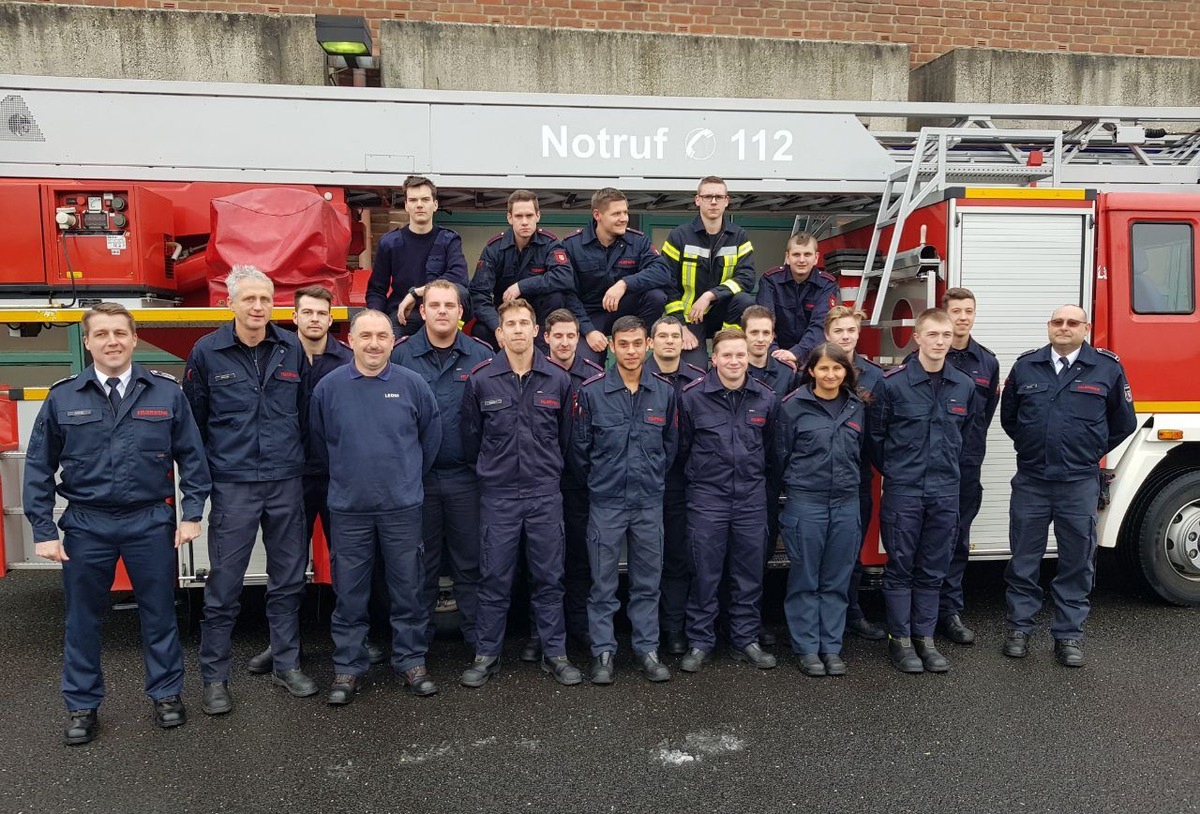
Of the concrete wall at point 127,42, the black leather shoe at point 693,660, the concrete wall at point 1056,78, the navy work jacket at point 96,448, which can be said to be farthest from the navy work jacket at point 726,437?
the concrete wall at point 1056,78

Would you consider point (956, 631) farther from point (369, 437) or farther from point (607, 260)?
point (369, 437)

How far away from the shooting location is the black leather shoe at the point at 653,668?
14.4 feet

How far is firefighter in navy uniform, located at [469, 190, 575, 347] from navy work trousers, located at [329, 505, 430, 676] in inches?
57.5

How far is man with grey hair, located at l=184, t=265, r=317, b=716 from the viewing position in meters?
4.08

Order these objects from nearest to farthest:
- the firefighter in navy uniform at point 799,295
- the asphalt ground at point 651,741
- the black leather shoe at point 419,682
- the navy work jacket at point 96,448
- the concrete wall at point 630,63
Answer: the asphalt ground at point 651,741
the navy work jacket at point 96,448
the black leather shoe at point 419,682
the firefighter in navy uniform at point 799,295
the concrete wall at point 630,63

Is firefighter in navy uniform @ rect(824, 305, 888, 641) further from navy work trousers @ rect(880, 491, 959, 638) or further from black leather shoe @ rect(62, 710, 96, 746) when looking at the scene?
black leather shoe @ rect(62, 710, 96, 746)

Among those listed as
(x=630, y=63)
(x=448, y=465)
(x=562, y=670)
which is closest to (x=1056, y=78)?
(x=630, y=63)

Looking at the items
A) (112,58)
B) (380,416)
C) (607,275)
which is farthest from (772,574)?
(112,58)

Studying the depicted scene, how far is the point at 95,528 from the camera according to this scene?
373 centimetres

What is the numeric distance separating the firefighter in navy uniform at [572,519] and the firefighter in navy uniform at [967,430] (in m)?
1.95

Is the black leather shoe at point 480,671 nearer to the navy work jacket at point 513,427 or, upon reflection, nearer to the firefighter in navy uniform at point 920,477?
the navy work jacket at point 513,427

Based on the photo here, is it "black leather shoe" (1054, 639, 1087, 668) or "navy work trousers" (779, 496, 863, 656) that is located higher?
"navy work trousers" (779, 496, 863, 656)

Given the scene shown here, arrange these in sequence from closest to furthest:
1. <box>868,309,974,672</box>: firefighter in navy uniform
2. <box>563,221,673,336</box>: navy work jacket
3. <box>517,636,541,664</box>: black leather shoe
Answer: <box>868,309,974,672</box>: firefighter in navy uniform, <box>517,636,541,664</box>: black leather shoe, <box>563,221,673,336</box>: navy work jacket

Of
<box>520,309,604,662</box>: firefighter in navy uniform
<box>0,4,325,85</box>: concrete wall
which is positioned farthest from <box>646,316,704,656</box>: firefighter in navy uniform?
<box>0,4,325,85</box>: concrete wall
